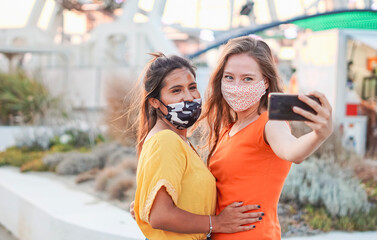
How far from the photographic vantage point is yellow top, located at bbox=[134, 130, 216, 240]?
197 cm

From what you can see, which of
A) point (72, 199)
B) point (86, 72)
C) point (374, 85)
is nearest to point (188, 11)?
point (86, 72)

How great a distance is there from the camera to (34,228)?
5.27 meters

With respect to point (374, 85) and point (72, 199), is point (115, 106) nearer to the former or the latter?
point (72, 199)

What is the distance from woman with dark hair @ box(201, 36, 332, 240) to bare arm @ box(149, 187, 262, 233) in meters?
0.05

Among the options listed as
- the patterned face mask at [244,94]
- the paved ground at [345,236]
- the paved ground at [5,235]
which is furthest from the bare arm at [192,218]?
the paved ground at [5,235]

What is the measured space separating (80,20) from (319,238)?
35.4m

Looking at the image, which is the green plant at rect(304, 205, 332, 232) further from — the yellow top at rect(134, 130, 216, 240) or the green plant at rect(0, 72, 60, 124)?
the green plant at rect(0, 72, 60, 124)

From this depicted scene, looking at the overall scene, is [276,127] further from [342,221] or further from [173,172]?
[342,221]

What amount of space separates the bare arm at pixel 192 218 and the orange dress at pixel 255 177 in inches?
1.8

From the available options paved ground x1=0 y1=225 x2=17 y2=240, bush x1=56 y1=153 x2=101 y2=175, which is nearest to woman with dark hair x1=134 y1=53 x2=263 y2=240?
paved ground x1=0 y1=225 x2=17 y2=240

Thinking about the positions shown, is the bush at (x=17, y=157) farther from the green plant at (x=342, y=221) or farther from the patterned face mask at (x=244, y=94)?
the patterned face mask at (x=244, y=94)

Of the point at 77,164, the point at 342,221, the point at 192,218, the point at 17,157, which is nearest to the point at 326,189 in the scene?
the point at 342,221

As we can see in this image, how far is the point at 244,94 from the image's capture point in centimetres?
218

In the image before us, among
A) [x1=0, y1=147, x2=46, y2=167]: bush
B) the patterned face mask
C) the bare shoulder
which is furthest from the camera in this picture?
[x1=0, y1=147, x2=46, y2=167]: bush
